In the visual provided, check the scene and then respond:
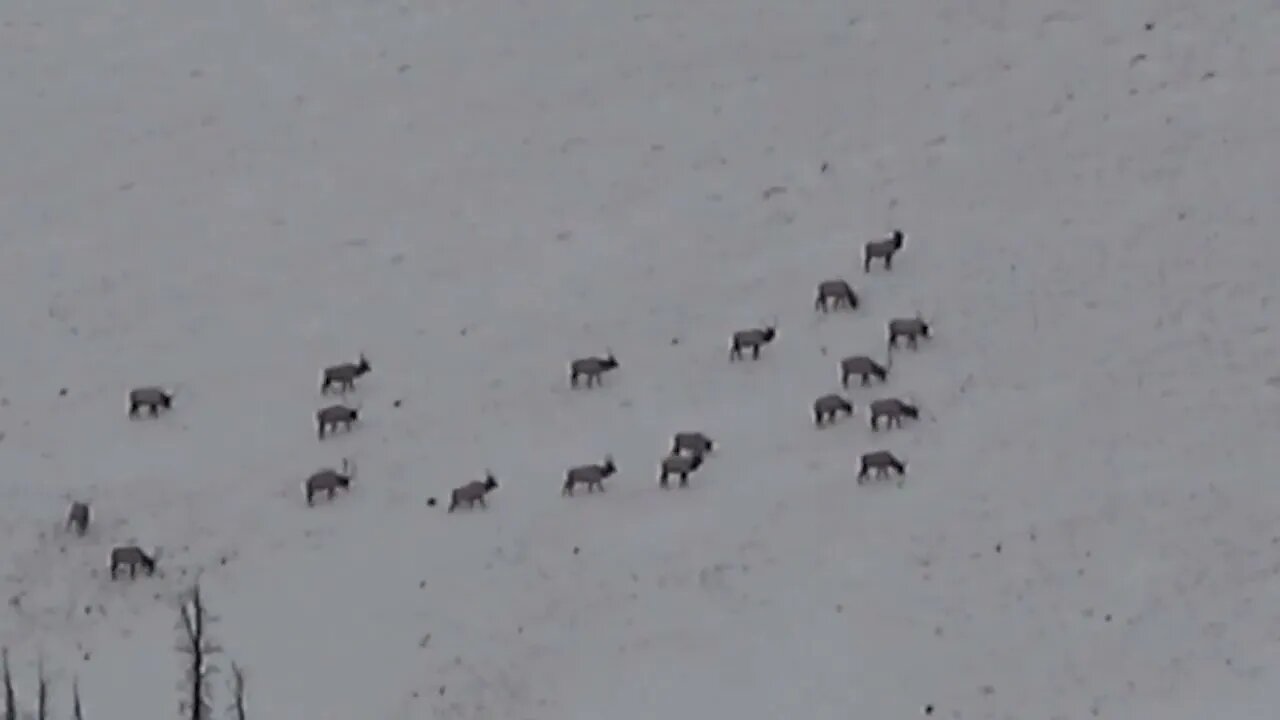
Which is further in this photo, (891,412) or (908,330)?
(908,330)

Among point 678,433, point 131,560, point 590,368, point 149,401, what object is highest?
point 149,401

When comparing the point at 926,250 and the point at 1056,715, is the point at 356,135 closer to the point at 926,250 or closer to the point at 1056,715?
the point at 926,250

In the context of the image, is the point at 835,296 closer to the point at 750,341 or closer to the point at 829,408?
the point at 750,341

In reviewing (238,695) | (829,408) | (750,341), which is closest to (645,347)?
(750,341)

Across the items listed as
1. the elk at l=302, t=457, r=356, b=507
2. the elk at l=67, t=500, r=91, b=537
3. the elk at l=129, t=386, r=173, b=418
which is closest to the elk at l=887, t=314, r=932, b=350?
the elk at l=302, t=457, r=356, b=507

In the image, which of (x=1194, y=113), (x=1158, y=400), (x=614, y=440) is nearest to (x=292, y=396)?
(x=614, y=440)

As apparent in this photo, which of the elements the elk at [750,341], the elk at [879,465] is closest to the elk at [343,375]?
the elk at [750,341]
